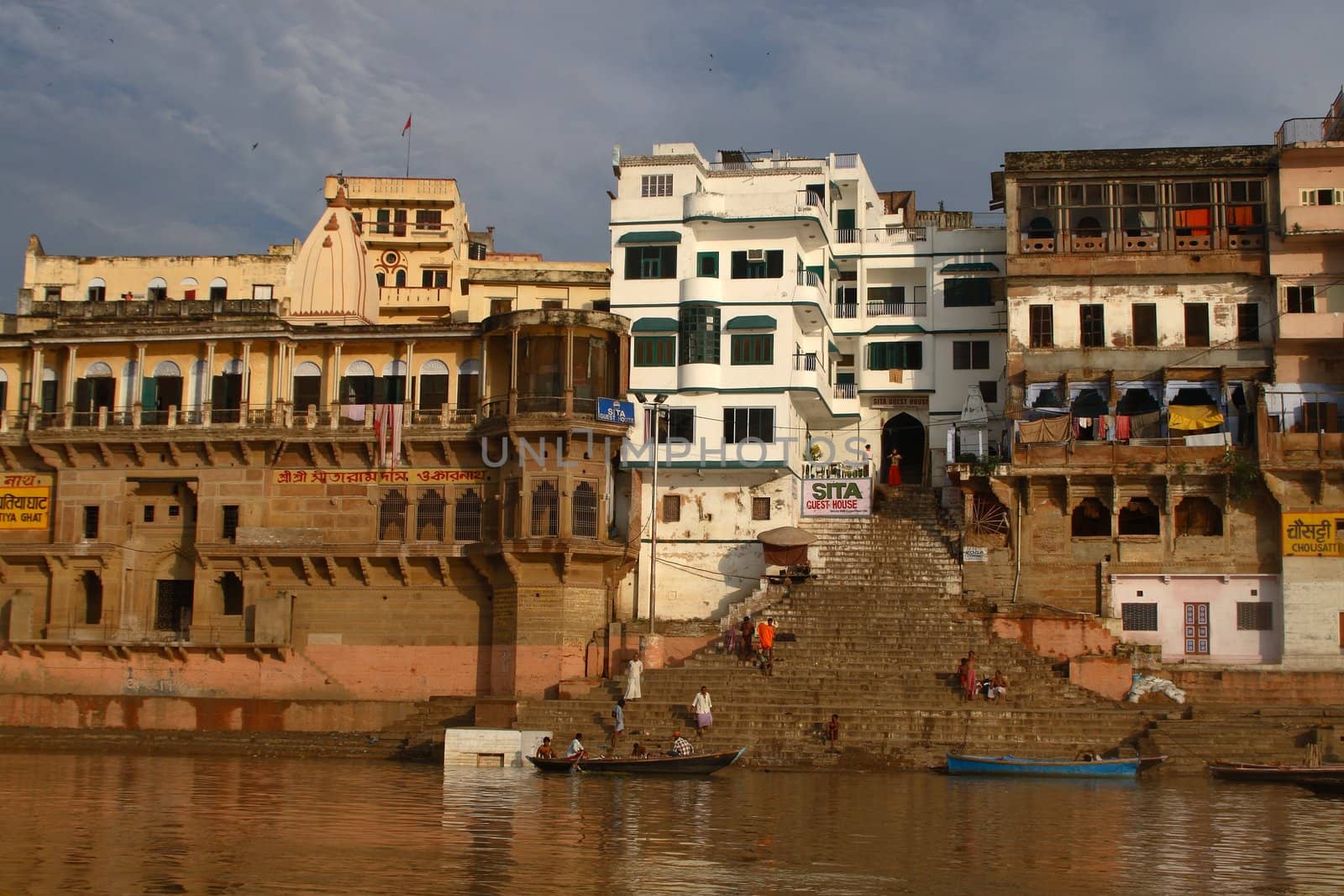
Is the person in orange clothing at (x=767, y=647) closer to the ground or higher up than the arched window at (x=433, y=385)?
closer to the ground

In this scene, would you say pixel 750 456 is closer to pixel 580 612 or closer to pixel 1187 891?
pixel 580 612

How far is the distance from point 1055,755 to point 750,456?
469 inches

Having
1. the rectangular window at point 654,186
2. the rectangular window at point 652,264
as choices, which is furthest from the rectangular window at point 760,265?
the rectangular window at point 654,186

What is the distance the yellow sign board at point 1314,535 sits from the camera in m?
37.2

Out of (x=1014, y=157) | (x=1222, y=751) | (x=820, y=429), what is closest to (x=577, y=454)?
(x=820, y=429)

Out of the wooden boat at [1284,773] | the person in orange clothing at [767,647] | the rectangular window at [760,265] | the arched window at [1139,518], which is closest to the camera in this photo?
the wooden boat at [1284,773]

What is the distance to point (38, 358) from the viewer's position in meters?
42.6

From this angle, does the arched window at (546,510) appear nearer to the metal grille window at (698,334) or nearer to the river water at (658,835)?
the metal grille window at (698,334)

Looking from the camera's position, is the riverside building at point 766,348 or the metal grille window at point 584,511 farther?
the riverside building at point 766,348

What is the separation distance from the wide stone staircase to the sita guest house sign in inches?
12.8

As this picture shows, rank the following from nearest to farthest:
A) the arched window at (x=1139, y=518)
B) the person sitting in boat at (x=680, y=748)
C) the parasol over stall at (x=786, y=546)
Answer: the person sitting in boat at (x=680, y=748) < the parasol over stall at (x=786, y=546) < the arched window at (x=1139, y=518)

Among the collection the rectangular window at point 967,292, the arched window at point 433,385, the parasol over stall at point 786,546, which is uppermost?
the rectangular window at point 967,292

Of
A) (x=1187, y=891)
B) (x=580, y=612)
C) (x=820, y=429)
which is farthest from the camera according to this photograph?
(x=820, y=429)

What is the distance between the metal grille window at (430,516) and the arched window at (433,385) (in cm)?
244
